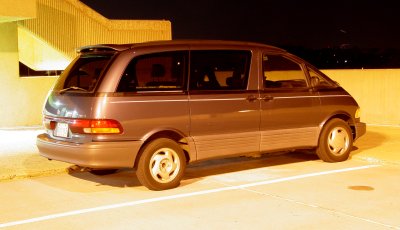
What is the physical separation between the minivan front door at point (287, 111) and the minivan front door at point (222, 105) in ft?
0.65

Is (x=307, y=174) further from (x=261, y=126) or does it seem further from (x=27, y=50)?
(x=27, y=50)

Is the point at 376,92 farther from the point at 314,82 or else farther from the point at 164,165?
the point at 164,165

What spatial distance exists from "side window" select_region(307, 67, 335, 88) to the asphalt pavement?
1.34m

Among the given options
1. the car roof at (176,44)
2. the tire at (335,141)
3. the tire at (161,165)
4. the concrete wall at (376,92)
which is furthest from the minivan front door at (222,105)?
the concrete wall at (376,92)

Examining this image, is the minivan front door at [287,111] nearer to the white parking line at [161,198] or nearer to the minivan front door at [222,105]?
the minivan front door at [222,105]

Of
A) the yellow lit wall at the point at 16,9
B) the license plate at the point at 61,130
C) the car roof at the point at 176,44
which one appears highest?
the yellow lit wall at the point at 16,9

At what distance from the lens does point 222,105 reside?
835 cm

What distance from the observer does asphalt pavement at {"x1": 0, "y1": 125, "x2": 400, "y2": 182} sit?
9109mm

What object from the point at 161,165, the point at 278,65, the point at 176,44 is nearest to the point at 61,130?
the point at 161,165

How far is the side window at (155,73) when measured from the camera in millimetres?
7715

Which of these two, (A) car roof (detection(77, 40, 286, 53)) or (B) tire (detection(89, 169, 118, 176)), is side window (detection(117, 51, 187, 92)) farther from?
(B) tire (detection(89, 169, 118, 176))

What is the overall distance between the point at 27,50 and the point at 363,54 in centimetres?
8088

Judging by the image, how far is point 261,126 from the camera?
8.80m

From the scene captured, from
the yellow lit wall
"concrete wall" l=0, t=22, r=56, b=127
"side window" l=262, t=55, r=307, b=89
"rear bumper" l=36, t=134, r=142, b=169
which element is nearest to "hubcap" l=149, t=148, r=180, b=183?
"rear bumper" l=36, t=134, r=142, b=169
